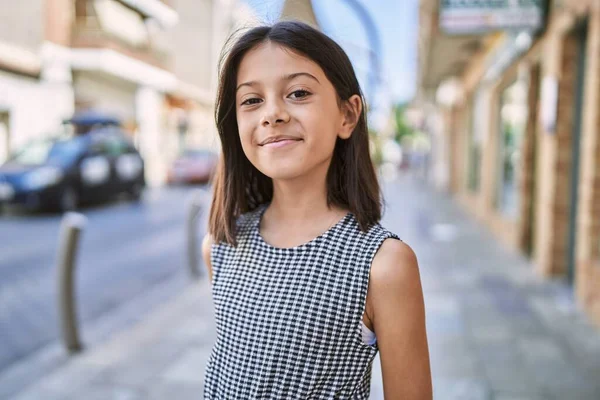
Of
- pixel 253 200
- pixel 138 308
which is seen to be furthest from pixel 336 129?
pixel 138 308

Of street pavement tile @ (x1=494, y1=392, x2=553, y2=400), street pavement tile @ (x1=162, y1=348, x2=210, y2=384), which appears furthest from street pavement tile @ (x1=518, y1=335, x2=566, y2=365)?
street pavement tile @ (x1=162, y1=348, x2=210, y2=384)

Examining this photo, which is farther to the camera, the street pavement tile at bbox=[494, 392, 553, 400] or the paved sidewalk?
the paved sidewalk

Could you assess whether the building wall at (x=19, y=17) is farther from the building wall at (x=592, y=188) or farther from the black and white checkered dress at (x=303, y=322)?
the building wall at (x=592, y=188)

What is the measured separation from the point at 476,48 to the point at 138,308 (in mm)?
10072

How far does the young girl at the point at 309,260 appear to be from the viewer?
3.89ft

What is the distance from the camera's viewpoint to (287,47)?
124cm

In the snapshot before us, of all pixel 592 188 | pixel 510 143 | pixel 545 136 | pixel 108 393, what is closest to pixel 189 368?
pixel 108 393

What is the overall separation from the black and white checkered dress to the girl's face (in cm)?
17

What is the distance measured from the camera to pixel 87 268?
716 centimetres

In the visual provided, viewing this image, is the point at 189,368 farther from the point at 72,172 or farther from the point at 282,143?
the point at 72,172

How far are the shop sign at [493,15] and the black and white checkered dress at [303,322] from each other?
582 centimetres

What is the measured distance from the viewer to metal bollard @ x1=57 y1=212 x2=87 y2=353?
4266 millimetres

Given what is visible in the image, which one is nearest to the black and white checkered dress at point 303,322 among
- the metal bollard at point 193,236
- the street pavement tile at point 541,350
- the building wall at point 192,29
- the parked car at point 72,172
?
the building wall at point 192,29

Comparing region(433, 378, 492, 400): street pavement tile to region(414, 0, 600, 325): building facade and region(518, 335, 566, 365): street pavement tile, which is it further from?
region(414, 0, 600, 325): building facade
